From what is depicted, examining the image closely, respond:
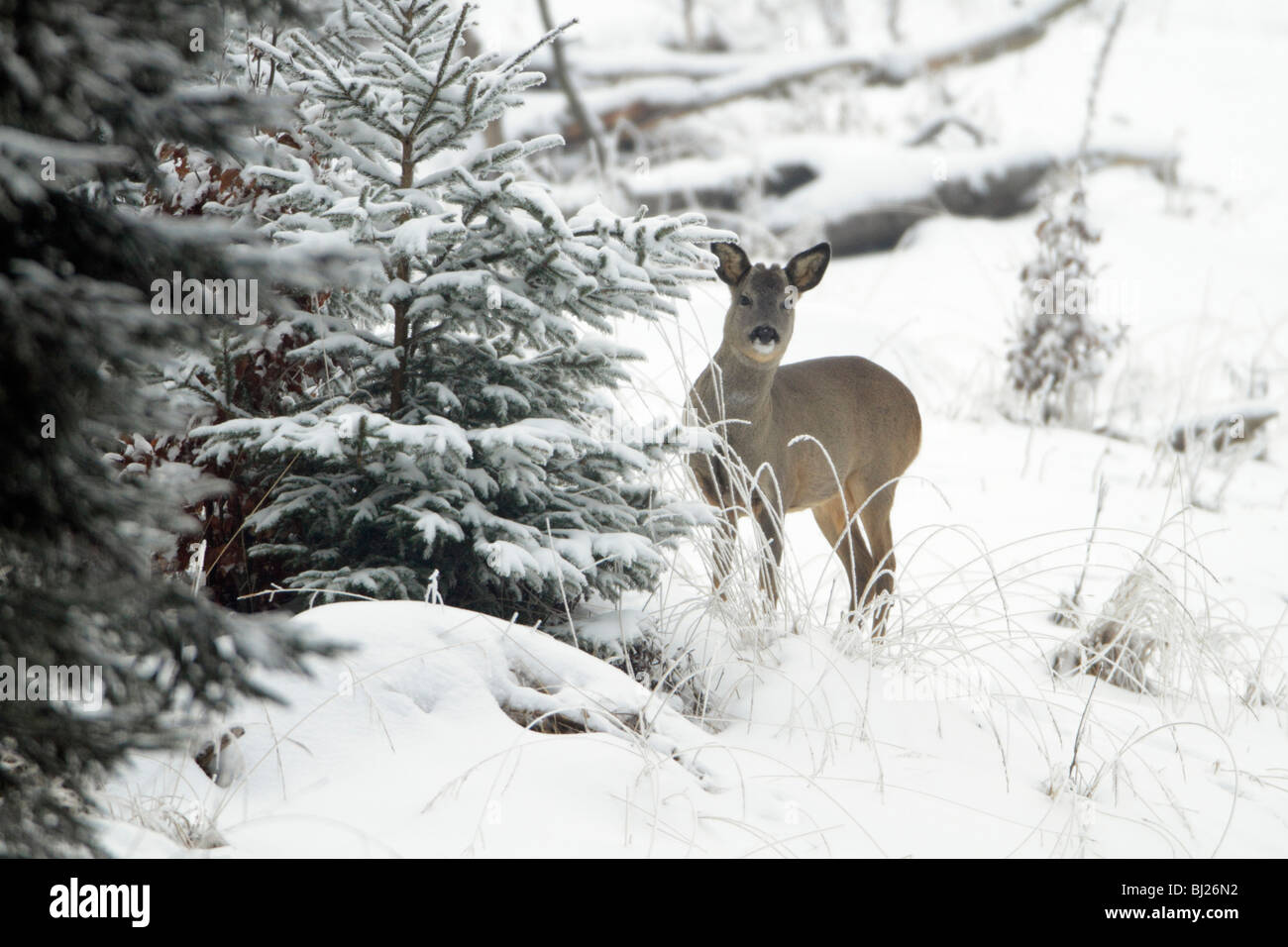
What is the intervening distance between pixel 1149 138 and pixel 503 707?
15.9m

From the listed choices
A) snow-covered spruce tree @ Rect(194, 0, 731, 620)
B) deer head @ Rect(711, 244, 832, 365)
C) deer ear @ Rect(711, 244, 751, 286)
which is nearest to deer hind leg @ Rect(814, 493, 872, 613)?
deer head @ Rect(711, 244, 832, 365)

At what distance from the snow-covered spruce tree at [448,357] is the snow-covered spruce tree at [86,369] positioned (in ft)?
4.76

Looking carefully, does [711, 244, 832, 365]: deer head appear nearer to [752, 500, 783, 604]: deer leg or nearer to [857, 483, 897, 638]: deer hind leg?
[752, 500, 783, 604]: deer leg

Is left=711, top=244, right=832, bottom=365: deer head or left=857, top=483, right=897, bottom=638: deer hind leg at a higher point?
left=711, top=244, right=832, bottom=365: deer head

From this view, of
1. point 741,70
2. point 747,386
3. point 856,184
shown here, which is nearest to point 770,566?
point 747,386

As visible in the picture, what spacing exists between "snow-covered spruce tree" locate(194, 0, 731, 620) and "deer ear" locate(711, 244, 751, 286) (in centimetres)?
131

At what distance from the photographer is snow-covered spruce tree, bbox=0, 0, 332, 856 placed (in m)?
1.52

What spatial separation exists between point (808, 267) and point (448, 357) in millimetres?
2138

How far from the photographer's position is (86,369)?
155cm

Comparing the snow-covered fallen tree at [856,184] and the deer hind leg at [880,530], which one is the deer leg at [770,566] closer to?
the deer hind leg at [880,530]

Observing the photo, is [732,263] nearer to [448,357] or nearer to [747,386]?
[747,386]

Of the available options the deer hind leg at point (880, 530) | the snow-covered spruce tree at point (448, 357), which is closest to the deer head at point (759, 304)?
the deer hind leg at point (880, 530)

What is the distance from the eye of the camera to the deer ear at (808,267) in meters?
5.27
